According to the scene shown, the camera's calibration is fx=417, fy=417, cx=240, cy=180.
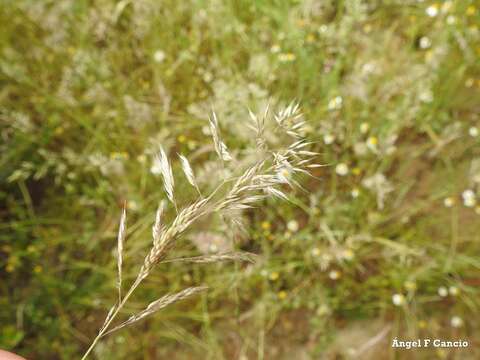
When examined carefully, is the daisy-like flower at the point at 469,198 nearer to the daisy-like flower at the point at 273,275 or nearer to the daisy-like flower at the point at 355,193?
the daisy-like flower at the point at 355,193

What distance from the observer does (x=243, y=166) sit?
1640 mm

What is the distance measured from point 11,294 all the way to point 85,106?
0.99 metres

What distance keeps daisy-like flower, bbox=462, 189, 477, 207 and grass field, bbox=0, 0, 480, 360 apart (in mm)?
13

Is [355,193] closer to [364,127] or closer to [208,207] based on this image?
[364,127]

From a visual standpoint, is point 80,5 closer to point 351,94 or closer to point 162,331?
point 351,94

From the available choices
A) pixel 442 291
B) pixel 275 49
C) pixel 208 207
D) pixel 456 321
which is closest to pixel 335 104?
pixel 275 49

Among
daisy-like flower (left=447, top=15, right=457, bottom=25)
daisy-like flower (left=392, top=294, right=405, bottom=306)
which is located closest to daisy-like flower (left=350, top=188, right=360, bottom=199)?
daisy-like flower (left=392, top=294, right=405, bottom=306)

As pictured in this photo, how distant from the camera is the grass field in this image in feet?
5.80

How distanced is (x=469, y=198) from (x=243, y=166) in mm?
1013

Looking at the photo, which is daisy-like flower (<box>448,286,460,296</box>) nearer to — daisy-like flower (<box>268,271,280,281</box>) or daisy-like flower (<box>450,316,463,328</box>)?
daisy-like flower (<box>450,316,463,328</box>)

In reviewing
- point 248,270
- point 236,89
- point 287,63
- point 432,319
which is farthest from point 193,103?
point 432,319

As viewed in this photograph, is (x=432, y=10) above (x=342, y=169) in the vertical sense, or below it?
above

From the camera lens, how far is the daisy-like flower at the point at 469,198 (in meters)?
1.81

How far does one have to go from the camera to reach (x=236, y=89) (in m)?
1.83
